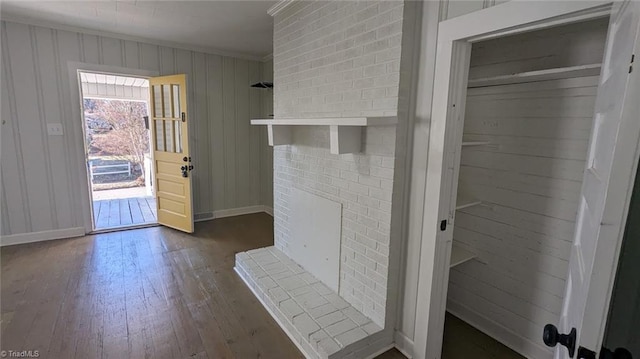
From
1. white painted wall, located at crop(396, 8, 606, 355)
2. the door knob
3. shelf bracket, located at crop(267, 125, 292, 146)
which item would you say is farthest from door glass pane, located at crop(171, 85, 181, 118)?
the door knob

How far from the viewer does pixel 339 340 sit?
1.88 meters

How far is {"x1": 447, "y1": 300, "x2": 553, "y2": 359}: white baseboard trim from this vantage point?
77.4 inches

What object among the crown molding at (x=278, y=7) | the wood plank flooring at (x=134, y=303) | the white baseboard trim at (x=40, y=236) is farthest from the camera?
the white baseboard trim at (x=40, y=236)

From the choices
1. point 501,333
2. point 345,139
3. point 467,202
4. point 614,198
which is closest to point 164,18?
point 345,139

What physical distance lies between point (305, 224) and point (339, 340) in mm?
1034

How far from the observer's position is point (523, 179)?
6.56 ft

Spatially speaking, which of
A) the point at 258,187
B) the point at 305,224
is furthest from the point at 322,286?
the point at 258,187

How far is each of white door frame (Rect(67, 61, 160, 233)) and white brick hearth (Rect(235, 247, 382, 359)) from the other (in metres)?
2.36

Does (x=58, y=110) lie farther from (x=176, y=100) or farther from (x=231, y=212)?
(x=231, y=212)

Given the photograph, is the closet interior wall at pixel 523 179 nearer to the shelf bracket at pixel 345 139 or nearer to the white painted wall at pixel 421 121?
the white painted wall at pixel 421 121

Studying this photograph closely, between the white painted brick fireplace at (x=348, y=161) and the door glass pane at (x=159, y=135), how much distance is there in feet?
7.47

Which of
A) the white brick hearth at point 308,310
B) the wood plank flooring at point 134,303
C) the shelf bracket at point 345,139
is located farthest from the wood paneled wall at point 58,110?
the shelf bracket at point 345,139

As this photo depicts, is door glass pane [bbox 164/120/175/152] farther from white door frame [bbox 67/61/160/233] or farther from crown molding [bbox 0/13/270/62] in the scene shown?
crown molding [bbox 0/13/270/62]

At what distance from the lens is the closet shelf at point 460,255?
216cm
